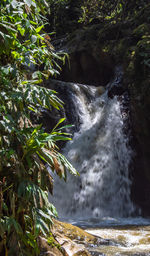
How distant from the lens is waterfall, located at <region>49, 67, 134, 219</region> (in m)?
7.25

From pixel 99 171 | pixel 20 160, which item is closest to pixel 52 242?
pixel 20 160

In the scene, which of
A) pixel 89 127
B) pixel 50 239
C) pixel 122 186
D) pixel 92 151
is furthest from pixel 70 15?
pixel 50 239

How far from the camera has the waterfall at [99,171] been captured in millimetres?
7254

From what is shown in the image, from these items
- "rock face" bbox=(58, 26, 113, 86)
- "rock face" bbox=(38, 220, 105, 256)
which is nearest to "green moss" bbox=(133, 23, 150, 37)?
"rock face" bbox=(58, 26, 113, 86)

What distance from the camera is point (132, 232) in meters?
4.80

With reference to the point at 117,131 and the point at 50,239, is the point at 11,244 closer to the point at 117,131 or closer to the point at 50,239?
the point at 50,239

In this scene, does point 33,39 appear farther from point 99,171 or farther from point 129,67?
point 129,67

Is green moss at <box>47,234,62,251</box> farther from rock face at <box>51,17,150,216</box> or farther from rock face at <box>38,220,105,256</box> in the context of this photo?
rock face at <box>51,17,150,216</box>

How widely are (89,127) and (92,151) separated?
4.07 feet

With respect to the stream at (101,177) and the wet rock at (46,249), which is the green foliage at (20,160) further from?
the stream at (101,177)

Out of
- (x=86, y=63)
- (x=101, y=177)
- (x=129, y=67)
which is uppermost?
(x=86, y=63)

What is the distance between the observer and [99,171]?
7.82 meters

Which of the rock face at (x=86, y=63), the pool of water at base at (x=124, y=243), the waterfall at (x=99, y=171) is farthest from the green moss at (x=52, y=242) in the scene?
the rock face at (x=86, y=63)

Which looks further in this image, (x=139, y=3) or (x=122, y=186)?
(x=139, y=3)
